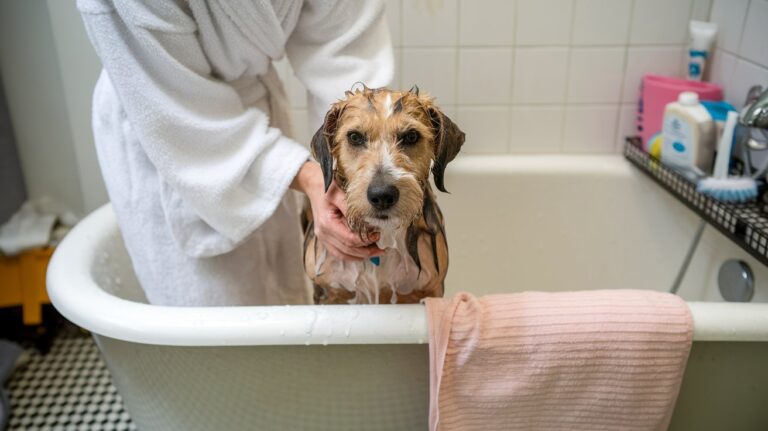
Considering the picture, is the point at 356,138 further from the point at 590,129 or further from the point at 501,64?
the point at 590,129

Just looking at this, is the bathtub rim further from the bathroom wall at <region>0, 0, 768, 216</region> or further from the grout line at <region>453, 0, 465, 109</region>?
the grout line at <region>453, 0, 465, 109</region>

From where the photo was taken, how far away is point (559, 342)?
1.20m

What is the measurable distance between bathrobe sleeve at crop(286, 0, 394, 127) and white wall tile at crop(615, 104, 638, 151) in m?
1.05

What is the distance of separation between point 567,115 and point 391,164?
129 cm

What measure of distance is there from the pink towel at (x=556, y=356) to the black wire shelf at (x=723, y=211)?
401 millimetres

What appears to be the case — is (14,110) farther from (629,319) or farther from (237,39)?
(629,319)

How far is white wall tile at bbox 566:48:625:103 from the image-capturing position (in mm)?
2105

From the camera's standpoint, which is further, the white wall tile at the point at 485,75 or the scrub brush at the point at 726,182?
the white wall tile at the point at 485,75

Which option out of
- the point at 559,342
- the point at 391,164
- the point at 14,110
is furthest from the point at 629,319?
the point at 14,110

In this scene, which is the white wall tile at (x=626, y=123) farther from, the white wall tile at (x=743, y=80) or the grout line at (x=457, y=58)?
the grout line at (x=457, y=58)

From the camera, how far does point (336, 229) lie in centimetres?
120

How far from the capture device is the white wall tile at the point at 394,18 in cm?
203

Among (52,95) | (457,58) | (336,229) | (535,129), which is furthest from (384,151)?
(52,95)

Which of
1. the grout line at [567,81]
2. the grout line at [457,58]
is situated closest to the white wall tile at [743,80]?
the grout line at [567,81]
